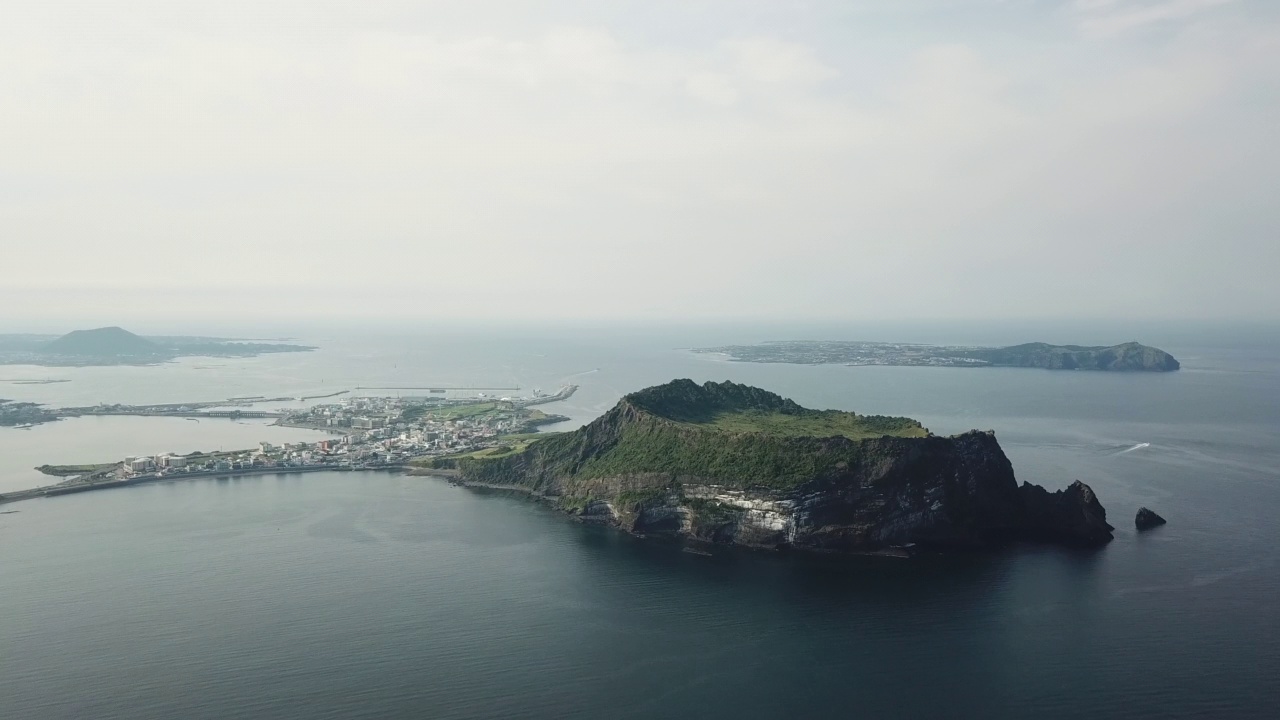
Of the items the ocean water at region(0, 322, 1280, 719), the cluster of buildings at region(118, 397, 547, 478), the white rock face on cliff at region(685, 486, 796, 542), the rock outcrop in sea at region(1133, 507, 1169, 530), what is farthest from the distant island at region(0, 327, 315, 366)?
the rock outcrop in sea at region(1133, 507, 1169, 530)

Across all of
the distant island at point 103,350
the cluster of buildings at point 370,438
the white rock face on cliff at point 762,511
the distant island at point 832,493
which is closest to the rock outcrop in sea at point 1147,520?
the distant island at point 832,493

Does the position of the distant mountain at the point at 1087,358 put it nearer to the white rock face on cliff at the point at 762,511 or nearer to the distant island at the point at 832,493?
the distant island at the point at 832,493

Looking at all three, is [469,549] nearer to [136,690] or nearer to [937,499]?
[136,690]

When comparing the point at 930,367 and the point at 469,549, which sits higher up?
the point at 930,367

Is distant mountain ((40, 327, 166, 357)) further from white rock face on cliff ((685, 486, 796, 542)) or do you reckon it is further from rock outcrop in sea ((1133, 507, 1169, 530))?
rock outcrop in sea ((1133, 507, 1169, 530))

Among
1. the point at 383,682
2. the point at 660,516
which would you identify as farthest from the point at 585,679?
the point at 660,516

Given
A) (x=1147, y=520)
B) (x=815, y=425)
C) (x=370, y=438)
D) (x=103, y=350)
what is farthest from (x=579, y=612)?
(x=103, y=350)
